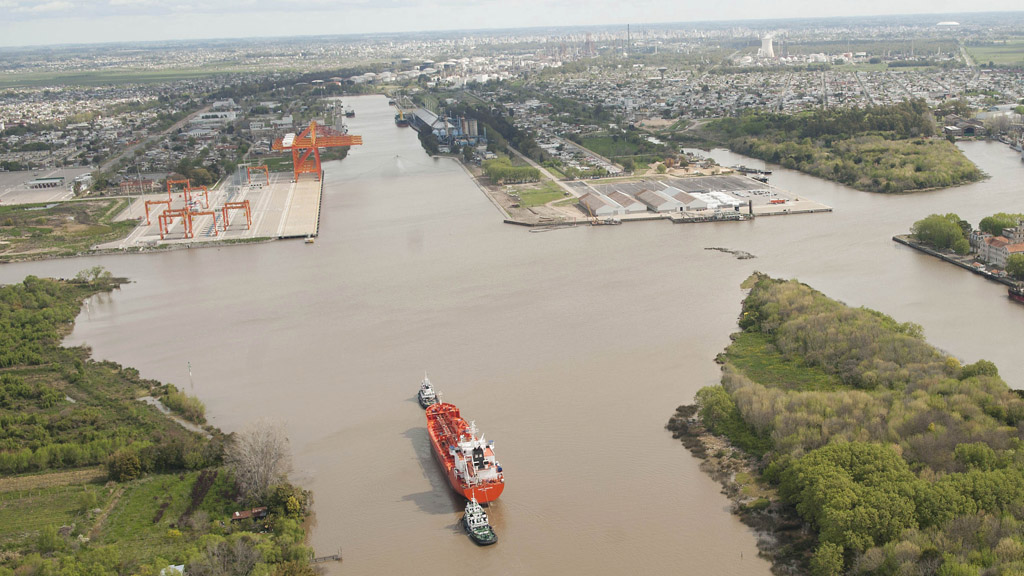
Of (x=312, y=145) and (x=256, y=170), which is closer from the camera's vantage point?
(x=312, y=145)

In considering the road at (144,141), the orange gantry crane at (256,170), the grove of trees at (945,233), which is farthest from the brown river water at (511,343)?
the road at (144,141)

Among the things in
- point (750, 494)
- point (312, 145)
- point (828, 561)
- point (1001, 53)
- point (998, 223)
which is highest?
point (1001, 53)

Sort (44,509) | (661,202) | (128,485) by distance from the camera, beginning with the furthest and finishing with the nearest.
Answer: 1. (661,202)
2. (128,485)
3. (44,509)

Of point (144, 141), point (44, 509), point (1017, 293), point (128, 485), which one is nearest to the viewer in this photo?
point (44, 509)

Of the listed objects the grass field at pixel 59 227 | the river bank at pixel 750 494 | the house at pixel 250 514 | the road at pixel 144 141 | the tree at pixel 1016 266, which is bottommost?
the river bank at pixel 750 494

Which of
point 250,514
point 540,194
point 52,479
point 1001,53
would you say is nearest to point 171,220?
point 540,194

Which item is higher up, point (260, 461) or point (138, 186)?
point (138, 186)

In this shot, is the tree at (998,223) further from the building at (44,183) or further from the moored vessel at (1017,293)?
the building at (44,183)

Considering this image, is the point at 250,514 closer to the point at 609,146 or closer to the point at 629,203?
the point at 629,203
